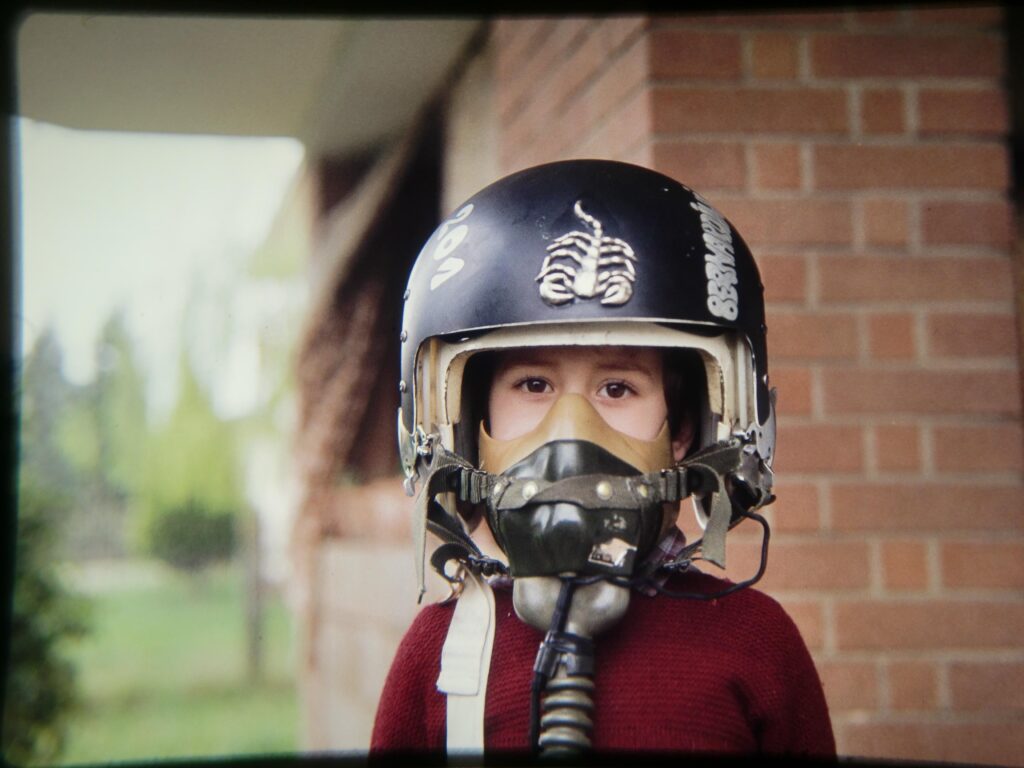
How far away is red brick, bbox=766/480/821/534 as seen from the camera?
9.53 ft

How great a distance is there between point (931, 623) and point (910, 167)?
118 cm

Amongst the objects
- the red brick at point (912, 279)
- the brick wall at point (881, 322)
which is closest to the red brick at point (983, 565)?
the brick wall at point (881, 322)

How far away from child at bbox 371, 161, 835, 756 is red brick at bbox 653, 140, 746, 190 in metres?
0.85

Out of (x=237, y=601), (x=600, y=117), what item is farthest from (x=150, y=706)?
(x=600, y=117)

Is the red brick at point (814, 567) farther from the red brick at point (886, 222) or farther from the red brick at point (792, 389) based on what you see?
the red brick at point (886, 222)

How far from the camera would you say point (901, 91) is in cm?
306

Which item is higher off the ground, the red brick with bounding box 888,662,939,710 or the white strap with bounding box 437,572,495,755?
the white strap with bounding box 437,572,495,755

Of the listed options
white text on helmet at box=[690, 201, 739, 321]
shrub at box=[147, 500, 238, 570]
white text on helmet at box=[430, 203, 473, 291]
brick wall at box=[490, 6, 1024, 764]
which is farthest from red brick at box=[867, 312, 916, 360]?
shrub at box=[147, 500, 238, 570]

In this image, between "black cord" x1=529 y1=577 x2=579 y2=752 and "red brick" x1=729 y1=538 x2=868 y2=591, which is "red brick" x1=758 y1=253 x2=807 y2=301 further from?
"black cord" x1=529 y1=577 x2=579 y2=752

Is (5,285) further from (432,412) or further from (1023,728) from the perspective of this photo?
(1023,728)

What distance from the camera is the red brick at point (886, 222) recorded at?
9.89 feet

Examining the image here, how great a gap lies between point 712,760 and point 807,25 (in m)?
2.06

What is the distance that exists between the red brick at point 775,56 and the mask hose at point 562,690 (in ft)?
5.89

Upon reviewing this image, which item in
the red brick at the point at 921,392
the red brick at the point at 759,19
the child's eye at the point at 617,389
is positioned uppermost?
the red brick at the point at 759,19
